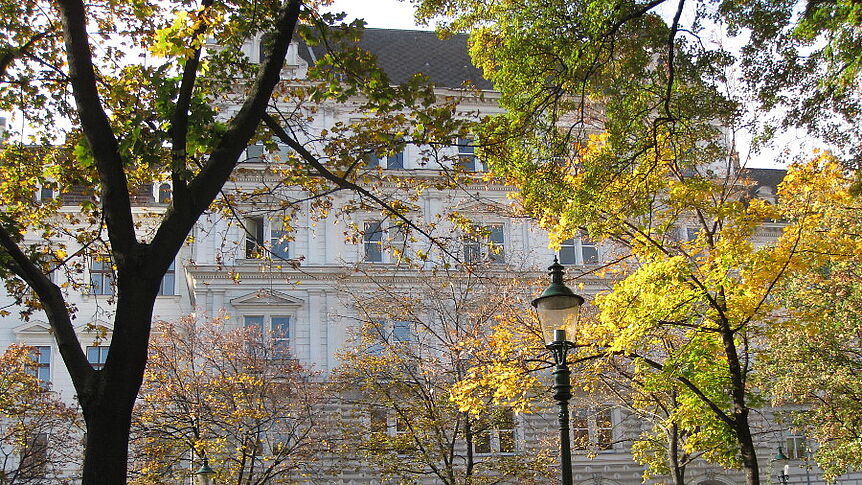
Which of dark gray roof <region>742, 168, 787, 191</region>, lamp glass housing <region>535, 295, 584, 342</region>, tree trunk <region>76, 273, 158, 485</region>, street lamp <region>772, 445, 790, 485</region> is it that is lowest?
street lamp <region>772, 445, 790, 485</region>

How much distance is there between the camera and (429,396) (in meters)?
26.9

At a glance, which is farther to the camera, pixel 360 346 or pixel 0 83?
pixel 360 346

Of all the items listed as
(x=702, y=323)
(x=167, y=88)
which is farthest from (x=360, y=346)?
(x=167, y=88)

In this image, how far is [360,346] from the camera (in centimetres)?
3014

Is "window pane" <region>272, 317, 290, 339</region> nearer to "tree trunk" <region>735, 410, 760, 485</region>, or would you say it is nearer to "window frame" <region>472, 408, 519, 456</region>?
"window frame" <region>472, 408, 519, 456</region>

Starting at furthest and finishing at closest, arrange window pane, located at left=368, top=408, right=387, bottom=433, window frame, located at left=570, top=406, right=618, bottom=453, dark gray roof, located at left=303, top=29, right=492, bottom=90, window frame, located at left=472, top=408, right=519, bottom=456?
dark gray roof, located at left=303, top=29, right=492, bottom=90
window frame, located at left=570, top=406, right=618, bottom=453
window pane, located at left=368, top=408, right=387, bottom=433
window frame, located at left=472, top=408, right=519, bottom=456

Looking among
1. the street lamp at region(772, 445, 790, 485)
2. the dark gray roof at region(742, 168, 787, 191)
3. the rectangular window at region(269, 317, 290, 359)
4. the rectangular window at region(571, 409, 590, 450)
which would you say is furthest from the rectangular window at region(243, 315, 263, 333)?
the dark gray roof at region(742, 168, 787, 191)

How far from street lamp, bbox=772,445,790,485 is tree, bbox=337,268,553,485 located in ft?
30.8

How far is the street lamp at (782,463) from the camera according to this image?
32859 mm

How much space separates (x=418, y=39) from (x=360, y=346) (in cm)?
2095

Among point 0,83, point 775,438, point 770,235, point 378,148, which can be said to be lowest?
point 775,438

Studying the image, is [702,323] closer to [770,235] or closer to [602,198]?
[602,198]

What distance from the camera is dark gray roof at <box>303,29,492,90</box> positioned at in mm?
42656

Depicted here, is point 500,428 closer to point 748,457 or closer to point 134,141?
point 748,457
